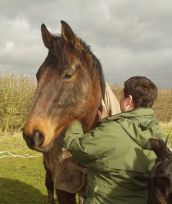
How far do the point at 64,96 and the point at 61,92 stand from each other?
53 mm

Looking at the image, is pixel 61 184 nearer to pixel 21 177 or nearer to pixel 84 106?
pixel 84 106

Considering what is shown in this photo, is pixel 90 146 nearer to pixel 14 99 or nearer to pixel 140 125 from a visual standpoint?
pixel 140 125

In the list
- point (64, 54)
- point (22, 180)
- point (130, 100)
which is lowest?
point (22, 180)

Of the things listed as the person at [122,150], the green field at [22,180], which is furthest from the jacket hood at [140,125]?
the green field at [22,180]

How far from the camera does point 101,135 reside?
6.47 feet

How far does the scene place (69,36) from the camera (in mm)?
2484

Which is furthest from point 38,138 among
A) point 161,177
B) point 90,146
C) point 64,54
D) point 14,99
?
point 14,99

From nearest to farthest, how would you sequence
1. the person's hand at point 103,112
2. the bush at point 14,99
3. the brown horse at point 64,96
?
the brown horse at point 64,96 → the person's hand at point 103,112 → the bush at point 14,99

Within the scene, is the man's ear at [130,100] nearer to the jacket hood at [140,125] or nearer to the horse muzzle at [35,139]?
Answer: the jacket hood at [140,125]

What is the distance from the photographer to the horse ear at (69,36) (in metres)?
Result: 2.41

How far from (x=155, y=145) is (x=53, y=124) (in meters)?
1.08

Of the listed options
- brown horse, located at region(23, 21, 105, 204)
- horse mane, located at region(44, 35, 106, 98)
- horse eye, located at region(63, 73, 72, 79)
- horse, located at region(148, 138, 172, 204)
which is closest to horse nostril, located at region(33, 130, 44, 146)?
brown horse, located at region(23, 21, 105, 204)

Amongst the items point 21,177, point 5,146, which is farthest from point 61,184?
point 5,146

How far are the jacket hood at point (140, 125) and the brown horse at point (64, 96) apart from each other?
53cm
